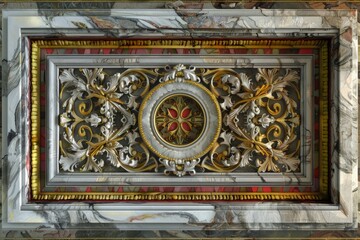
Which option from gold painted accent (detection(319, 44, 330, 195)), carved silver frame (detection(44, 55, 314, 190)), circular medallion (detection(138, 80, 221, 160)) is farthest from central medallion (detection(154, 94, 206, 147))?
gold painted accent (detection(319, 44, 330, 195))

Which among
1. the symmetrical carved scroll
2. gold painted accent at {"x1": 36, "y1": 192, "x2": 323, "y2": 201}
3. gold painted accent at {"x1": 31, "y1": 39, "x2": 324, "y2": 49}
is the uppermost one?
gold painted accent at {"x1": 31, "y1": 39, "x2": 324, "y2": 49}

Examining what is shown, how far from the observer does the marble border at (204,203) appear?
4.57ft

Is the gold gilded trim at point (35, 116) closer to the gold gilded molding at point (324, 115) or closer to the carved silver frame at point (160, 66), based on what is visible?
the carved silver frame at point (160, 66)

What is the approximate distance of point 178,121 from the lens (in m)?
1.45

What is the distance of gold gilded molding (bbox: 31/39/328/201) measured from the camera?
1.43m

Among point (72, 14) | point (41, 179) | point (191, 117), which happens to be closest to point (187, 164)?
point (191, 117)

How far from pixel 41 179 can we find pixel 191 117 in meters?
0.58

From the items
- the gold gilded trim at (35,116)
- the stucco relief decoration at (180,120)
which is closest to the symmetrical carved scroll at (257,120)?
the stucco relief decoration at (180,120)

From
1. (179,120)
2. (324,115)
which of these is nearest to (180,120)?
(179,120)

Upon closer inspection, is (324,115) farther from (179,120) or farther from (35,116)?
(35,116)

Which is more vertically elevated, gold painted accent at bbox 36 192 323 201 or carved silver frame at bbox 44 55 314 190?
carved silver frame at bbox 44 55 314 190

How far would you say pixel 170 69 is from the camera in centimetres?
144

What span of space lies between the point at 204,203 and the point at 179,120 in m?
0.30

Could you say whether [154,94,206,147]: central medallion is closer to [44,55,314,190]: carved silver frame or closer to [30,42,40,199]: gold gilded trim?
[44,55,314,190]: carved silver frame
